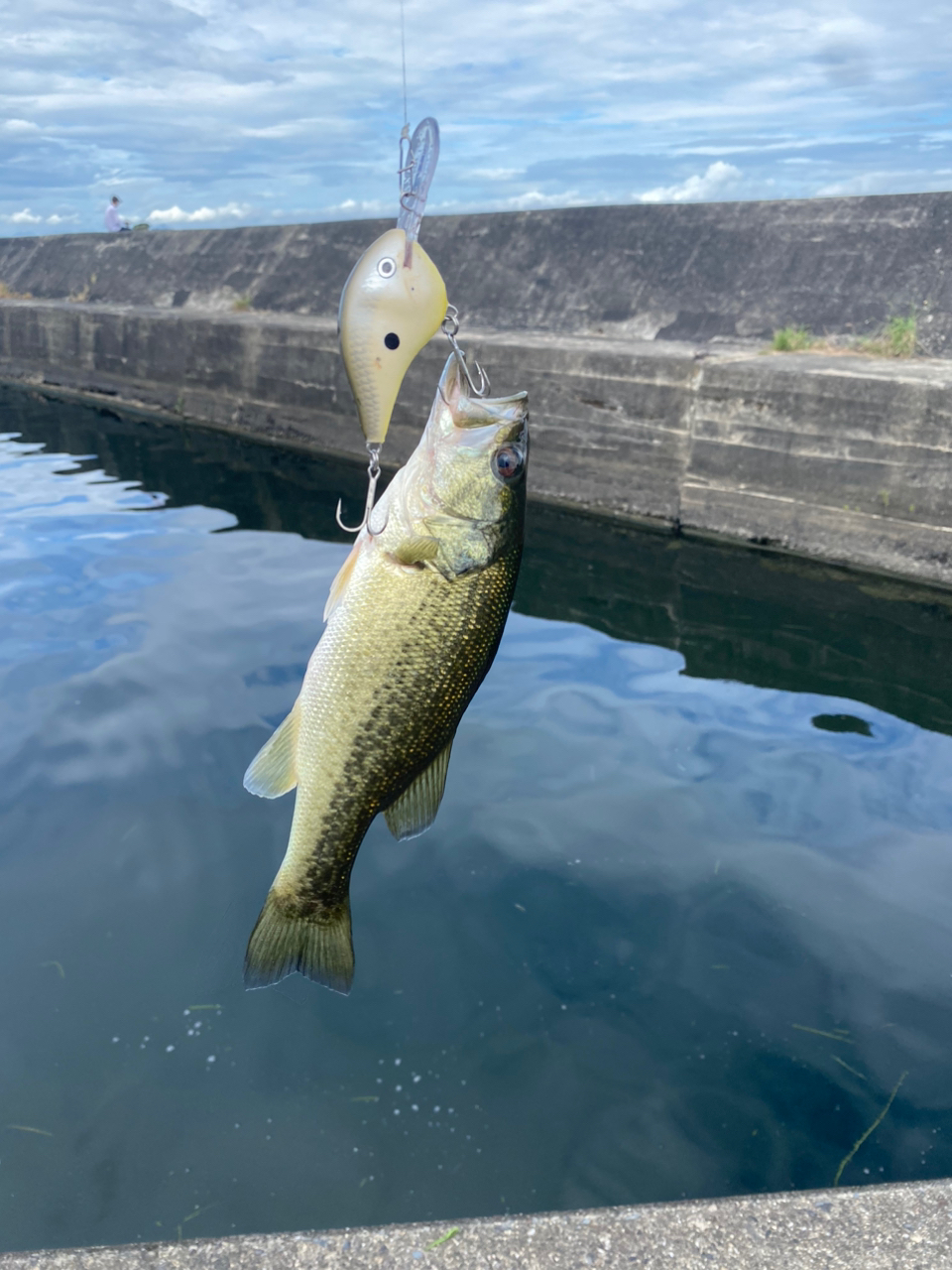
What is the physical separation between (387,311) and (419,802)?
1.14 m

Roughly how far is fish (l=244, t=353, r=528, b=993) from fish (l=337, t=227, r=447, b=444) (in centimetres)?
12

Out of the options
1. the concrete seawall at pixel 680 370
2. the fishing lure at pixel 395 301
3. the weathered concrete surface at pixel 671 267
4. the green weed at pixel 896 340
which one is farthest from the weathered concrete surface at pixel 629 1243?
the weathered concrete surface at pixel 671 267

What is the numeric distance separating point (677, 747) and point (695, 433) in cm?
411

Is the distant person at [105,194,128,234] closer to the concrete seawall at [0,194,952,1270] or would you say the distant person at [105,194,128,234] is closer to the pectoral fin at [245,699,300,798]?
the concrete seawall at [0,194,952,1270]

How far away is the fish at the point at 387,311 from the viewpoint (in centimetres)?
208

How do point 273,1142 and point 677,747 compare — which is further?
point 677,747

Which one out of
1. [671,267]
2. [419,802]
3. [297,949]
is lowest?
[297,949]

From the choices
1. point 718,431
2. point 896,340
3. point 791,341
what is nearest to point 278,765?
point 718,431

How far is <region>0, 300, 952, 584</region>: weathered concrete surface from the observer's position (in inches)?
303

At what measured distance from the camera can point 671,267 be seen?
35.3 feet

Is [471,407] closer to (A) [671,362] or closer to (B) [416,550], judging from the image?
(B) [416,550]

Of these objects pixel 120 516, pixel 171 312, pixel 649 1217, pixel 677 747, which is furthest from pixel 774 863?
pixel 171 312

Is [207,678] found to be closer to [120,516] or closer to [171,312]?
[120,516]

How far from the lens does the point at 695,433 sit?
28.6ft
